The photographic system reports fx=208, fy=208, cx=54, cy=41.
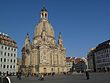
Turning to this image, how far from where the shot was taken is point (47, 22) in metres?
133

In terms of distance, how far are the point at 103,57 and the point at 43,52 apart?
110 feet

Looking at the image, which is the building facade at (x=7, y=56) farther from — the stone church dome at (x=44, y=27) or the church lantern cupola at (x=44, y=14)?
the church lantern cupola at (x=44, y=14)

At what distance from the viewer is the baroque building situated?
117625 millimetres

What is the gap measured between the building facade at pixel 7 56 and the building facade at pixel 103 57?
4772 cm

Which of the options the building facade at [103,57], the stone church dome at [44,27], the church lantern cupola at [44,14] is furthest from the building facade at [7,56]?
the church lantern cupola at [44,14]

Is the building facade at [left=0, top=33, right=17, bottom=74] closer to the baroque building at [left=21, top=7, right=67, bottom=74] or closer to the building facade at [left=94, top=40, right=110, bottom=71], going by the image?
the baroque building at [left=21, top=7, right=67, bottom=74]

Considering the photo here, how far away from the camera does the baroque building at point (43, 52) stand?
118 m

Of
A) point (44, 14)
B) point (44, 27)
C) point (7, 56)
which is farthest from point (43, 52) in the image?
point (7, 56)

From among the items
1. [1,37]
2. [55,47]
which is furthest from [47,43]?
[1,37]

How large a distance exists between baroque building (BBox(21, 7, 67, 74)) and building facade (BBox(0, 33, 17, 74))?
98.3 ft

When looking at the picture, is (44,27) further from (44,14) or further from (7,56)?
(7,56)

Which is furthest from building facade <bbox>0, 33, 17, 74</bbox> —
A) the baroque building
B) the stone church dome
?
the stone church dome

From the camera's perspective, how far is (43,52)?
390 ft

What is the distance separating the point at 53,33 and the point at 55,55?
15.1 meters
